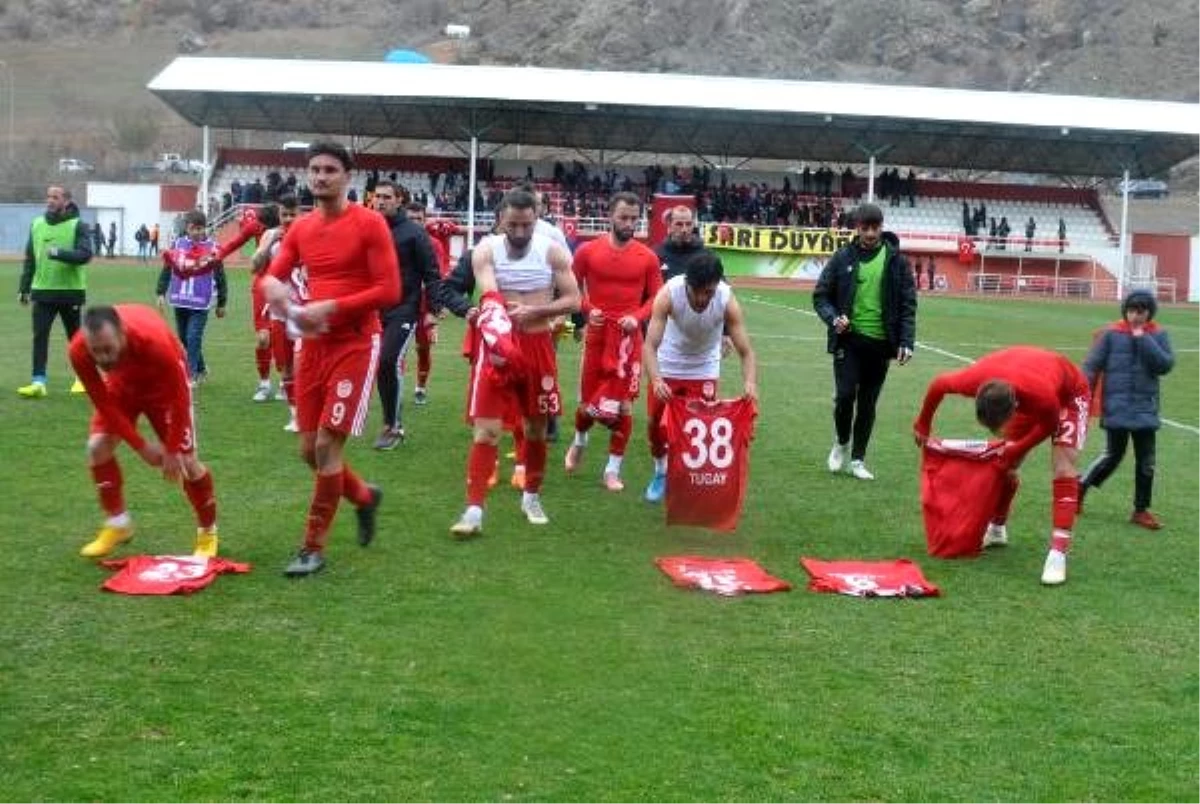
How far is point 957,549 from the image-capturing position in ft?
28.1

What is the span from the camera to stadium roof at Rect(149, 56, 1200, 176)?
49281mm

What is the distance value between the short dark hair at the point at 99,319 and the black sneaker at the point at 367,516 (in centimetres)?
167

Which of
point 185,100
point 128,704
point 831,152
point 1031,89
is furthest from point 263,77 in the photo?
point 1031,89

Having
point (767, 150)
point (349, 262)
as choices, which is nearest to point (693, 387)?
point (349, 262)

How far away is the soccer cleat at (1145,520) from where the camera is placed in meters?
9.70

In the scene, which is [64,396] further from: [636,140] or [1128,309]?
[636,140]

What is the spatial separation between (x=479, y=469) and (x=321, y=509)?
1221 millimetres

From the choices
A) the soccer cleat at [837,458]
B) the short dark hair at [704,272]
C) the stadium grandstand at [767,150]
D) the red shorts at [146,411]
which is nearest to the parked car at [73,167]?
the stadium grandstand at [767,150]

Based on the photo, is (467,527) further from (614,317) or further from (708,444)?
(614,317)

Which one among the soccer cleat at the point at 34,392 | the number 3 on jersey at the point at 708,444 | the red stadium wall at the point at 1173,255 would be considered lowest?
the soccer cleat at the point at 34,392

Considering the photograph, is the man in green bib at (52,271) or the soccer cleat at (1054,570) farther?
the man in green bib at (52,271)

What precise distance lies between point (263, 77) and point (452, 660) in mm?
47447

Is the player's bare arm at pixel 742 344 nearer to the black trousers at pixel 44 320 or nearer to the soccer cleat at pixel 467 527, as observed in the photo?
the soccer cleat at pixel 467 527

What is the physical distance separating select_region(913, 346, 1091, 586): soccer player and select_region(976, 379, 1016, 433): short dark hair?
23cm
